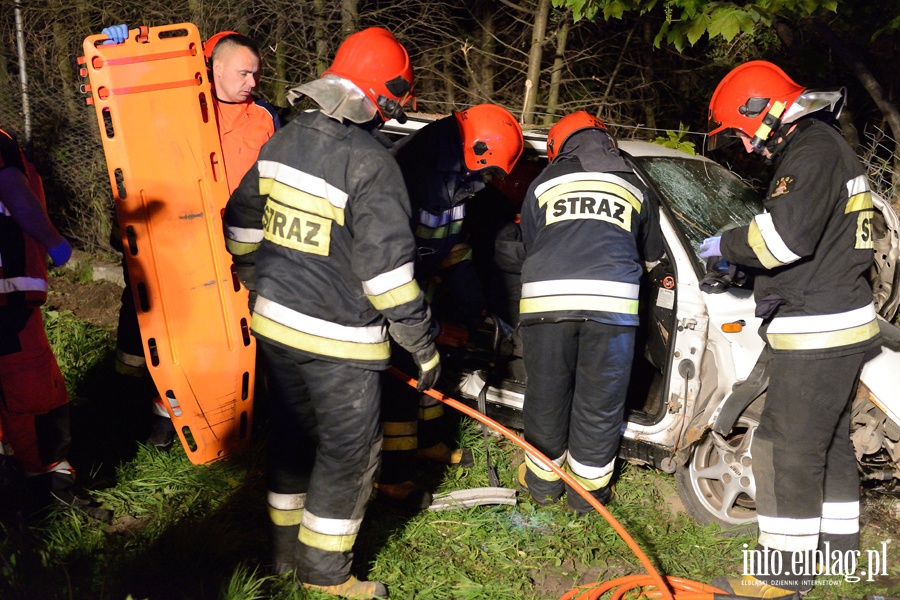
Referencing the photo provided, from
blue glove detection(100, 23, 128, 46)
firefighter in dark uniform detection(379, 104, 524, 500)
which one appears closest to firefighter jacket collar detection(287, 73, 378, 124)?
firefighter in dark uniform detection(379, 104, 524, 500)

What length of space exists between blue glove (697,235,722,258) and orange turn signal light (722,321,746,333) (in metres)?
0.34

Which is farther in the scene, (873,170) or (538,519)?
(873,170)

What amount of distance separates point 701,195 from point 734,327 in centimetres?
92

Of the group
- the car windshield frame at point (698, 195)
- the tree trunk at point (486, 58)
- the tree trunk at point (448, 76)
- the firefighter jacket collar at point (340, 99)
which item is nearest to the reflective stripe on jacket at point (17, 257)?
the firefighter jacket collar at point (340, 99)

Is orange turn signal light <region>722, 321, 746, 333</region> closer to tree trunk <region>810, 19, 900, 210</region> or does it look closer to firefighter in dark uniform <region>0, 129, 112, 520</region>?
tree trunk <region>810, 19, 900, 210</region>

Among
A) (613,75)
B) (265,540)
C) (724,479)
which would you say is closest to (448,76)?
(613,75)

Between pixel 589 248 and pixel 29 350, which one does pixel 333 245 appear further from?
pixel 29 350

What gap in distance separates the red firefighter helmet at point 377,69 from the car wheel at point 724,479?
7.01 ft

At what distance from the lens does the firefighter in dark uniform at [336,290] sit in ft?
9.64

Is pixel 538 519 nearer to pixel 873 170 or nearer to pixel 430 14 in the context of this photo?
pixel 873 170

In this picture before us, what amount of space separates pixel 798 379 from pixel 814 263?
0.49m

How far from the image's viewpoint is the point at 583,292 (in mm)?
3744

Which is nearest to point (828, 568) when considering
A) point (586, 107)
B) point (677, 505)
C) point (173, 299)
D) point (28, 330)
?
point (677, 505)

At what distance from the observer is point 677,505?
422 cm
